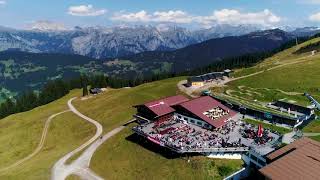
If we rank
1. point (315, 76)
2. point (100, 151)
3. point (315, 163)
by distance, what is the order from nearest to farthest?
point (315, 163), point (100, 151), point (315, 76)

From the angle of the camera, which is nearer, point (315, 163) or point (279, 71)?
point (315, 163)

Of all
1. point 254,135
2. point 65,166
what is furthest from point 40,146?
point 254,135

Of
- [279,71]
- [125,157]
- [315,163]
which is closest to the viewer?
[315,163]

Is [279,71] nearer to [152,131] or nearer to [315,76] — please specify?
[315,76]

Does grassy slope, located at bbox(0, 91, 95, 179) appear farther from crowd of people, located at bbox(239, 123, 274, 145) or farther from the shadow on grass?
crowd of people, located at bbox(239, 123, 274, 145)

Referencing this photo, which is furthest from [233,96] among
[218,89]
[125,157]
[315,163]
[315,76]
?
[315,163]

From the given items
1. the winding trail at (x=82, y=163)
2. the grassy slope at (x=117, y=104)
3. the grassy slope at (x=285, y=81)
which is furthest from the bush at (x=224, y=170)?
the grassy slope at (x=285, y=81)

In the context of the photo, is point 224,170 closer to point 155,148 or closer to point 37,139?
point 155,148

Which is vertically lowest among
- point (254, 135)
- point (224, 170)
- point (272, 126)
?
point (224, 170)
